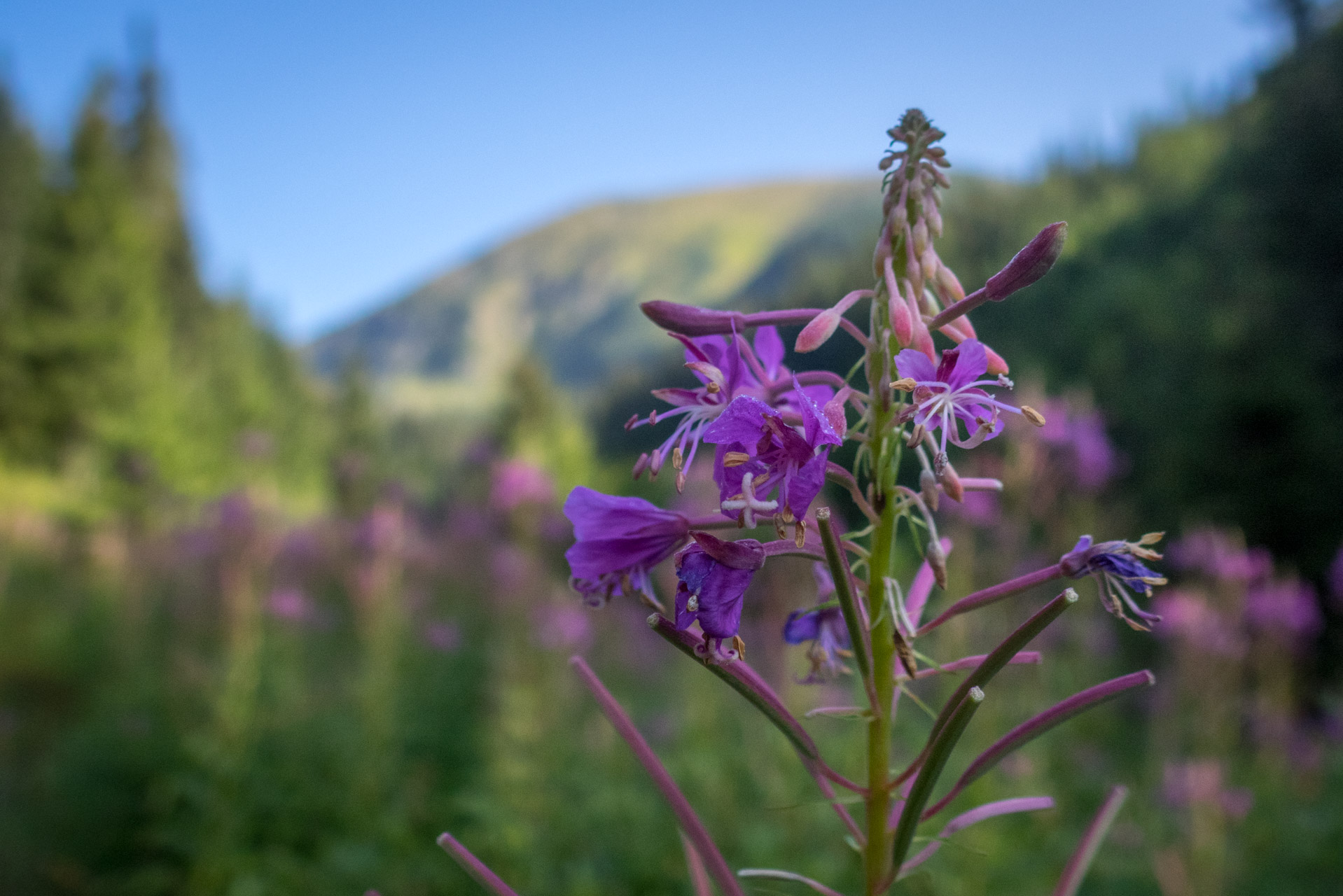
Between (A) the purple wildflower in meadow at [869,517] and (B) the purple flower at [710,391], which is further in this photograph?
(B) the purple flower at [710,391]

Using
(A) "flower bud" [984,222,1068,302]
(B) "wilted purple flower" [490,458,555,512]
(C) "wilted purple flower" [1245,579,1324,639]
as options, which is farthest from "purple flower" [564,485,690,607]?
(C) "wilted purple flower" [1245,579,1324,639]

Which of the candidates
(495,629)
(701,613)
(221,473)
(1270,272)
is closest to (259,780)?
(495,629)

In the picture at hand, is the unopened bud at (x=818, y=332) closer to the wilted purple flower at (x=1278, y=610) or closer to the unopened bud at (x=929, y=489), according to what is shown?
the unopened bud at (x=929, y=489)

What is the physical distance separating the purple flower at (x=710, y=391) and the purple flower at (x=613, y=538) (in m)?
0.05

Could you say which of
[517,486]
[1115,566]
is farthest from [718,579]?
[517,486]

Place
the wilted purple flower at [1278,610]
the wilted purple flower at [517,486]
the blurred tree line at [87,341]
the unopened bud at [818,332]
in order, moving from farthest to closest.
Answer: the blurred tree line at [87,341], the wilted purple flower at [517,486], the wilted purple flower at [1278,610], the unopened bud at [818,332]

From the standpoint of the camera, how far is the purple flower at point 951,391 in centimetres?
80

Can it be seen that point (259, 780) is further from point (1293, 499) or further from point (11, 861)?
point (1293, 499)

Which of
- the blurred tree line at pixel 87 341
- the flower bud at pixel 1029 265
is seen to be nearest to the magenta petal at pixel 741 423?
the flower bud at pixel 1029 265

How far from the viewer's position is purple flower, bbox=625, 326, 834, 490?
3.01ft

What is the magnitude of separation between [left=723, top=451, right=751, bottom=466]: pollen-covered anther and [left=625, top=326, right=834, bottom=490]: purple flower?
6 centimetres

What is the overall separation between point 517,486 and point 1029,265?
17.5 ft

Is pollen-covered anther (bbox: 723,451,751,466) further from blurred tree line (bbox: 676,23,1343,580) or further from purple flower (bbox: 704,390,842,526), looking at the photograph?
blurred tree line (bbox: 676,23,1343,580)

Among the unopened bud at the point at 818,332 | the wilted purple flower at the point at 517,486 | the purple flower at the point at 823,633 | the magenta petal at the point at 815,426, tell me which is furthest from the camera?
the wilted purple flower at the point at 517,486
